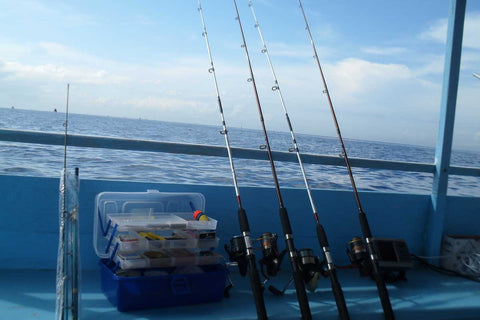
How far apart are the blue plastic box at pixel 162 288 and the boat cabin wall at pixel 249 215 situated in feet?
1.39

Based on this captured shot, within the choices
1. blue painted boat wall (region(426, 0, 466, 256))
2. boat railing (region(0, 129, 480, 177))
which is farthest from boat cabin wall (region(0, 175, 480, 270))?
boat railing (region(0, 129, 480, 177))

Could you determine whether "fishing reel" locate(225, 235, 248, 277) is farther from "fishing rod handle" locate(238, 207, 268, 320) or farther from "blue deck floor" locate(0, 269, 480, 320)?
"blue deck floor" locate(0, 269, 480, 320)

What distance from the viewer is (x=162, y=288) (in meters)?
2.02

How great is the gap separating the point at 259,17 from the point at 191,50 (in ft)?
5.64

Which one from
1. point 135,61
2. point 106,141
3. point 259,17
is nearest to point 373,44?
point 259,17

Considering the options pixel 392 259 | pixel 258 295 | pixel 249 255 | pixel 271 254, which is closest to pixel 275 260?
pixel 271 254

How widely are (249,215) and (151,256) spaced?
0.85 metres

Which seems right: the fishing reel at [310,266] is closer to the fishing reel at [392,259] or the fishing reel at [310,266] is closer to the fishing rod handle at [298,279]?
the fishing rod handle at [298,279]

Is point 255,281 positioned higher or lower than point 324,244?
lower

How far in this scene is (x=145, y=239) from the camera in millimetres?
2008

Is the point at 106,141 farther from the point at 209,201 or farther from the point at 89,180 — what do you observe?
the point at 209,201

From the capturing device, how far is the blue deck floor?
6.30 ft

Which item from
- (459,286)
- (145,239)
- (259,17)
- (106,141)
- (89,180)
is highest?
(259,17)

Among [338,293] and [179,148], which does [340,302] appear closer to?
[338,293]
